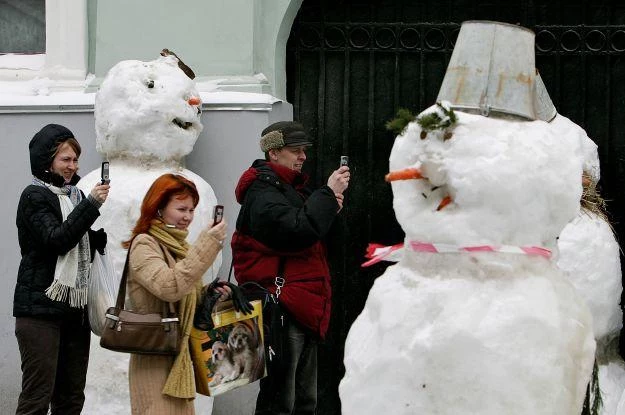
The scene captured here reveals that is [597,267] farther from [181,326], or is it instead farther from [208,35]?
[208,35]

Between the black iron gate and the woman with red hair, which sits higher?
the black iron gate

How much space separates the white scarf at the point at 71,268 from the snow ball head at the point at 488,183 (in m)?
2.14

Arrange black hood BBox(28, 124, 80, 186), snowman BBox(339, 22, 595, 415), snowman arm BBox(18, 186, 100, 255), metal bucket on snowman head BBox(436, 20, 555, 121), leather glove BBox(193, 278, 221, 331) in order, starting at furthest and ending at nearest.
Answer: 1. black hood BBox(28, 124, 80, 186)
2. snowman arm BBox(18, 186, 100, 255)
3. leather glove BBox(193, 278, 221, 331)
4. metal bucket on snowman head BBox(436, 20, 555, 121)
5. snowman BBox(339, 22, 595, 415)

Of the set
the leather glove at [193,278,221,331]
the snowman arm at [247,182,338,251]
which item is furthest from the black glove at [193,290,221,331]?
the snowman arm at [247,182,338,251]

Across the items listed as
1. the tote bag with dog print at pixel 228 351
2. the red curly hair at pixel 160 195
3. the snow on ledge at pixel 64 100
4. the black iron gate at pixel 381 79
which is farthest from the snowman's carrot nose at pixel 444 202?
the black iron gate at pixel 381 79

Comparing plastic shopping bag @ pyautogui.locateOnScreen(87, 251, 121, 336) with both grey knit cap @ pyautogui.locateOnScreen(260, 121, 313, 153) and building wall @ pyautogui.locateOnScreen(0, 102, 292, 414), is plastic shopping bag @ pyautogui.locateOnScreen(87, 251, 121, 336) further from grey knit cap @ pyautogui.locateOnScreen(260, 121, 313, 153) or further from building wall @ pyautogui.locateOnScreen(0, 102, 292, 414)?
building wall @ pyautogui.locateOnScreen(0, 102, 292, 414)

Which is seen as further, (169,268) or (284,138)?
(284,138)

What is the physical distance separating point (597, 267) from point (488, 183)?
2622 millimetres

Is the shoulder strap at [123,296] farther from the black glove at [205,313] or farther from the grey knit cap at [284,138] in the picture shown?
the grey knit cap at [284,138]

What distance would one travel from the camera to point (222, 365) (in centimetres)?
630

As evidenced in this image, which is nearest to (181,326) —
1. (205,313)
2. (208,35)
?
(205,313)

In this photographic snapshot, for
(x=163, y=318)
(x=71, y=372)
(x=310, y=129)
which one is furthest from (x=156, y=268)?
(x=310, y=129)

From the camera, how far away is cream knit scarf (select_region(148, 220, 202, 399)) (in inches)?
239

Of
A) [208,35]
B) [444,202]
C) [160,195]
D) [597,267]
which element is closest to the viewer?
[444,202]
